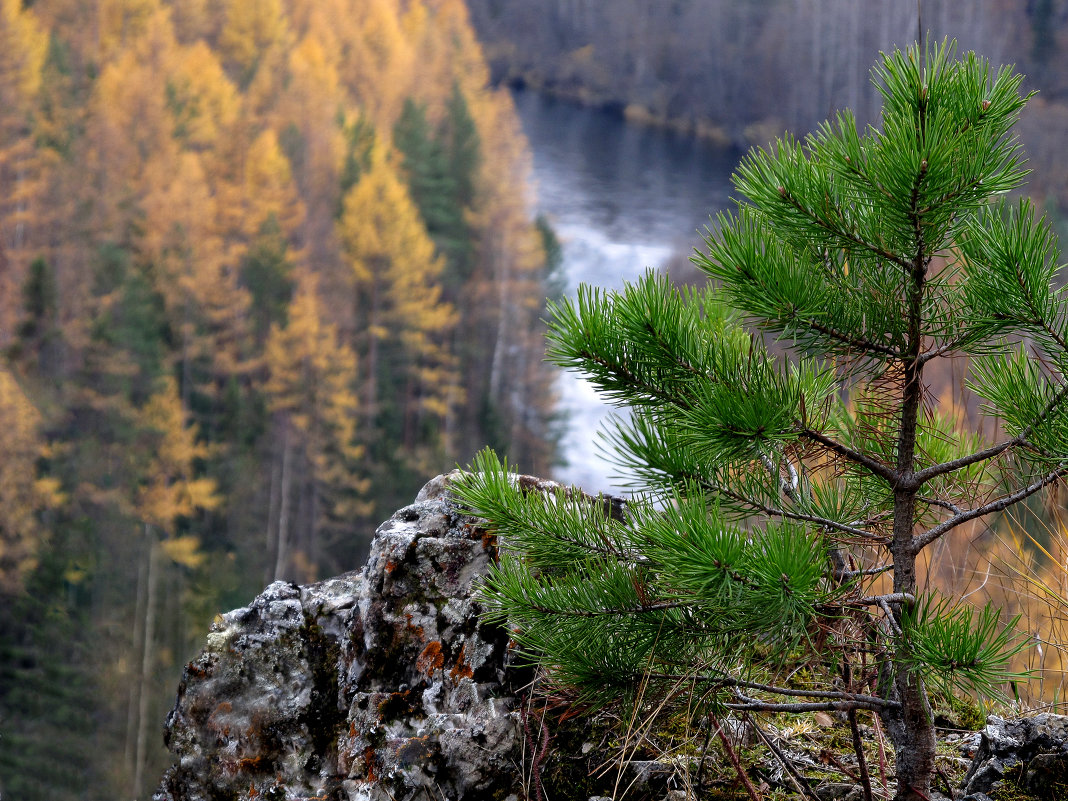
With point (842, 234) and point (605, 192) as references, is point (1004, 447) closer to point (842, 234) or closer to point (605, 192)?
point (842, 234)

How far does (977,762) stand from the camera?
1.59 meters

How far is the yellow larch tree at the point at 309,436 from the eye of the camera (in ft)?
77.8

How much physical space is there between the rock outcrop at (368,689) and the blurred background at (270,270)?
43.3 feet

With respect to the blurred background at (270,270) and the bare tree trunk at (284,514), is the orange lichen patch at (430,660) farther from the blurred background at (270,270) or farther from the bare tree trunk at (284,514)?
the bare tree trunk at (284,514)

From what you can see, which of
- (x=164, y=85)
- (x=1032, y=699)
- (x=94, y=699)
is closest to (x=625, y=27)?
(x=164, y=85)

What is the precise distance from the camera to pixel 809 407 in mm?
1389

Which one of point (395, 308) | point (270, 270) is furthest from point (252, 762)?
point (270, 270)

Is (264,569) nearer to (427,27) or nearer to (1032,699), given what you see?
(1032,699)

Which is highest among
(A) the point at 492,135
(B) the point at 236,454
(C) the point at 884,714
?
(A) the point at 492,135

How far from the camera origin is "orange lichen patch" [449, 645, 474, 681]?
1758 millimetres

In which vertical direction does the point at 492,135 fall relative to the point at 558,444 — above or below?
above

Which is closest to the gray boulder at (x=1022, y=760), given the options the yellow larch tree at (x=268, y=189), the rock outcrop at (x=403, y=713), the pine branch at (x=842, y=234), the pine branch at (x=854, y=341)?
the rock outcrop at (x=403, y=713)

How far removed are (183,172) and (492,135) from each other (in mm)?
12364

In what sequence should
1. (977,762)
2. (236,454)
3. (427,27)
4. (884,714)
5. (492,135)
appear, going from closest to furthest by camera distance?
(884,714) < (977,762) < (236,454) < (492,135) < (427,27)
